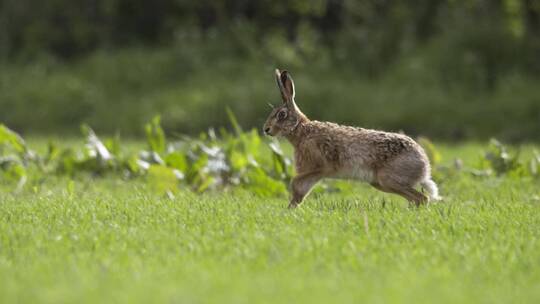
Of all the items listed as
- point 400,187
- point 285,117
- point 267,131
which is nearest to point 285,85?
point 285,117

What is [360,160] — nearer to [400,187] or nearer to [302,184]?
[400,187]

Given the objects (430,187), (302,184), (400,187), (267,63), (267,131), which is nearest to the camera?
(400,187)

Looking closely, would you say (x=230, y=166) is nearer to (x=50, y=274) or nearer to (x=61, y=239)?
(x=61, y=239)

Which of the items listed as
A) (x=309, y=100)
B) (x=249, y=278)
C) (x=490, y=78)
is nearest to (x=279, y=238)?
(x=249, y=278)

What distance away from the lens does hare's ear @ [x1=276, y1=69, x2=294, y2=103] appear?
7551 millimetres

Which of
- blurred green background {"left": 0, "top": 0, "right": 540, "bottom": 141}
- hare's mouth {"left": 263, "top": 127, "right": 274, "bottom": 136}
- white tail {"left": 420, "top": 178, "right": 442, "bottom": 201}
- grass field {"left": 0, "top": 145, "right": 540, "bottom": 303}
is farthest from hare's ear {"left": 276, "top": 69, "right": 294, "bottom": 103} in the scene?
blurred green background {"left": 0, "top": 0, "right": 540, "bottom": 141}

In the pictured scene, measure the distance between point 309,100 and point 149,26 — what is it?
6.45 meters

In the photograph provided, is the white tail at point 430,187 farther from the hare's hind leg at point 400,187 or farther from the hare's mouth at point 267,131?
the hare's mouth at point 267,131

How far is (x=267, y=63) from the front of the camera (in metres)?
20.5

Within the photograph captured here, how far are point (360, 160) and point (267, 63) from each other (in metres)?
13.6

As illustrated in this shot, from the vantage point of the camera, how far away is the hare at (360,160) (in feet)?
23.1

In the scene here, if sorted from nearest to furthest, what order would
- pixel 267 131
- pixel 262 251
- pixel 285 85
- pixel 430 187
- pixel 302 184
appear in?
pixel 262 251, pixel 302 184, pixel 430 187, pixel 285 85, pixel 267 131

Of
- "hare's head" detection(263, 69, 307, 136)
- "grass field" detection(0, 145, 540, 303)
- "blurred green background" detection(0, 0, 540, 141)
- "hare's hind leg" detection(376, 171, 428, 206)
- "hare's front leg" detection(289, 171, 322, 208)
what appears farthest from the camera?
"blurred green background" detection(0, 0, 540, 141)

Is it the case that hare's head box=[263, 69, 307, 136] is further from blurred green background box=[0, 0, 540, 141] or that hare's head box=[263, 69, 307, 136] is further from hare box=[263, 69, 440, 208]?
blurred green background box=[0, 0, 540, 141]
